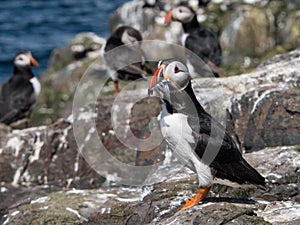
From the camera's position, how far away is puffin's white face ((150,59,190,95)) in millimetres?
6469

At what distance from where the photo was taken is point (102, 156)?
10578 mm

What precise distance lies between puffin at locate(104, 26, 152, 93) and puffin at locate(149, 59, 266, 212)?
5.95 m

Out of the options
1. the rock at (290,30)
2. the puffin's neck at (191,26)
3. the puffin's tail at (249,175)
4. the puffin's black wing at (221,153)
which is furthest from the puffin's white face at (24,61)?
the puffin's tail at (249,175)

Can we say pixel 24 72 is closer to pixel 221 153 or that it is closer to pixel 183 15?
pixel 183 15

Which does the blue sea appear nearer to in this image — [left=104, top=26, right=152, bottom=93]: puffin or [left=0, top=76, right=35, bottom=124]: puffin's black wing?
[left=0, top=76, right=35, bottom=124]: puffin's black wing

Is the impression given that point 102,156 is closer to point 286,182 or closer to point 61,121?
point 61,121

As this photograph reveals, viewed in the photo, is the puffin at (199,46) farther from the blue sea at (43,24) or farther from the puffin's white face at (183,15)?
the blue sea at (43,24)

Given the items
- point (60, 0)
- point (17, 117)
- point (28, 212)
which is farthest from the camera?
point (60, 0)

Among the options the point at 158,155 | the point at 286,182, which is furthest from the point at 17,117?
the point at 286,182

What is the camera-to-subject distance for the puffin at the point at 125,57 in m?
12.7

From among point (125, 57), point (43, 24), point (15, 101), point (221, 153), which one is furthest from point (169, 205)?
point (43, 24)

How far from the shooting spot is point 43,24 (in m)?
36.2

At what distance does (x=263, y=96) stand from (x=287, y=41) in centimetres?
975

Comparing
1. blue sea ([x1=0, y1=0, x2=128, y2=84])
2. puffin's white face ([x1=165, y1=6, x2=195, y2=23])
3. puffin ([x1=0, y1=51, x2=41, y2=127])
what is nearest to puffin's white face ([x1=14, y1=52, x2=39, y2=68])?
puffin ([x1=0, y1=51, x2=41, y2=127])
